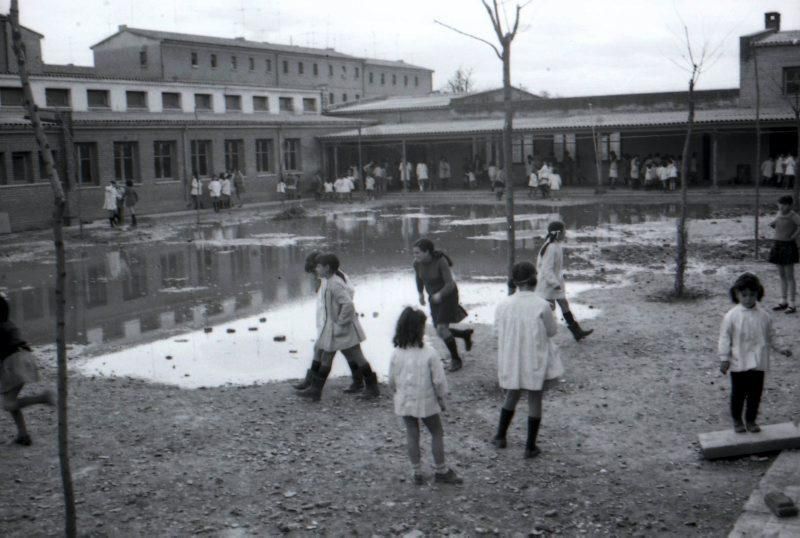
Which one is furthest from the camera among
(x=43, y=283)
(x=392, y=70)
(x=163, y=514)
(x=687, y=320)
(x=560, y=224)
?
(x=392, y=70)

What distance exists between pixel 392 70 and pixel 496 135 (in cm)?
4971

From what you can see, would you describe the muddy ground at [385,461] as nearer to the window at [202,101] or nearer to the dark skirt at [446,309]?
the dark skirt at [446,309]

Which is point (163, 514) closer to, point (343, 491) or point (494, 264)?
point (343, 491)

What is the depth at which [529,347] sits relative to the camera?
6.12 meters

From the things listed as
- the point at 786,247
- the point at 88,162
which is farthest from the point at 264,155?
the point at 786,247

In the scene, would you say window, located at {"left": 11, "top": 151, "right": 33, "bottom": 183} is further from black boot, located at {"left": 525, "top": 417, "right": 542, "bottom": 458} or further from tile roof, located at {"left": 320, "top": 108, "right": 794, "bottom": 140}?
black boot, located at {"left": 525, "top": 417, "right": 542, "bottom": 458}

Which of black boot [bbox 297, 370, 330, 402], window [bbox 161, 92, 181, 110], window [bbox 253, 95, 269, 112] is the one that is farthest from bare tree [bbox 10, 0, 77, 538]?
window [bbox 253, 95, 269, 112]

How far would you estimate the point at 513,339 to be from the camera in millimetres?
6188

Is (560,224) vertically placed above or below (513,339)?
above

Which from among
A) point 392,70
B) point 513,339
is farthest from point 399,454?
point 392,70

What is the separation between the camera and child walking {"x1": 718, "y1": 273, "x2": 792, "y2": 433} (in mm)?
6199

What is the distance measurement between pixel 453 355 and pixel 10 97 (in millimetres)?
31802

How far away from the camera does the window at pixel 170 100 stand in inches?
1743

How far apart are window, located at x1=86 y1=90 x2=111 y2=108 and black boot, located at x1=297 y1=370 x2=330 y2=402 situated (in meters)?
36.4
